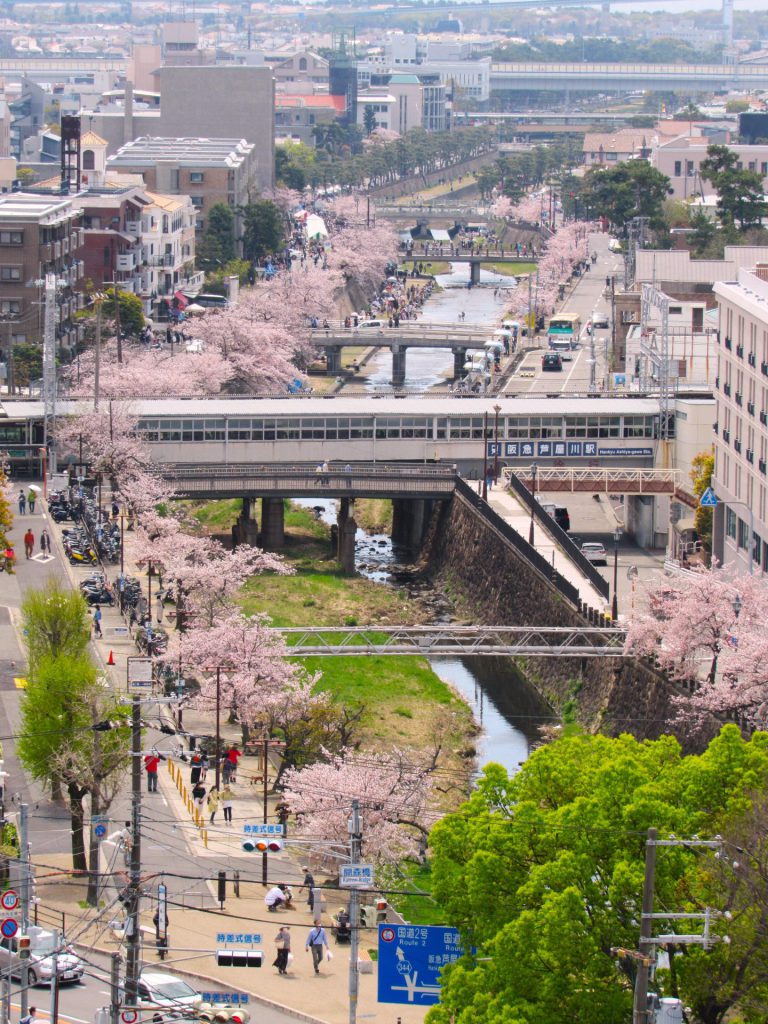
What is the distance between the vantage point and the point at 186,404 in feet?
194

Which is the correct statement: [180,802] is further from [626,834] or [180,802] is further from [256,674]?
[626,834]

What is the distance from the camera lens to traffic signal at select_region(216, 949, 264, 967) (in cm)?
2517

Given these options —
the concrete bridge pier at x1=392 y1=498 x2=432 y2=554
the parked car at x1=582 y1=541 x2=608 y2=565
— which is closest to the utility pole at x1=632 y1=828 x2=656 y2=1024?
the parked car at x1=582 y1=541 x2=608 y2=565

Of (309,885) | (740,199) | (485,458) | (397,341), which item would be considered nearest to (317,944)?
(309,885)

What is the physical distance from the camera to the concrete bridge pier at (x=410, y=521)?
57531 mm

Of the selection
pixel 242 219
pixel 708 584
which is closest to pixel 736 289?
pixel 708 584

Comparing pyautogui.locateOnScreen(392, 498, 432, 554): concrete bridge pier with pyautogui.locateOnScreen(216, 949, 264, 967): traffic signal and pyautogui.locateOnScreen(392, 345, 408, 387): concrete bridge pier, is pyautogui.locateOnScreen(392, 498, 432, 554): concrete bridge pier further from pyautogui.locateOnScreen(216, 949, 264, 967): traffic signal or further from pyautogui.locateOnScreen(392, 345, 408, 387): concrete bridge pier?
pyautogui.locateOnScreen(216, 949, 264, 967): traffic signal

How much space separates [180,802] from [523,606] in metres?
15.3

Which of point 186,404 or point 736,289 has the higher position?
point 736,289

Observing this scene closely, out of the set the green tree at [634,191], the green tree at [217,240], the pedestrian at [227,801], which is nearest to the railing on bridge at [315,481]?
the pedestrian at [227,801]

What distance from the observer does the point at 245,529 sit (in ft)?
179

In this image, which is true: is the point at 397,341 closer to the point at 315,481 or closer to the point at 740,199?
the point at 740,199

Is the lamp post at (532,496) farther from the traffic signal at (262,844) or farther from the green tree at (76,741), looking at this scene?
the green tree at (76,741)

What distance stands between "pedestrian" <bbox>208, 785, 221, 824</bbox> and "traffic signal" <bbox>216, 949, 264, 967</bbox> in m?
5.70
